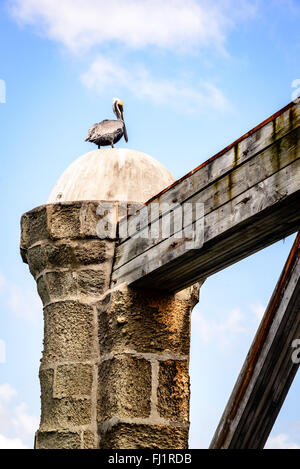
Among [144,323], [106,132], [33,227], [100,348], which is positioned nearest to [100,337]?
[100,348]

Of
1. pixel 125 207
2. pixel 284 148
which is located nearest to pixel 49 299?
pixel 125 207

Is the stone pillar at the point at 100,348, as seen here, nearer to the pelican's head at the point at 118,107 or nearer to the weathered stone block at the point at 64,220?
the weathered stone block at the point at 64,220

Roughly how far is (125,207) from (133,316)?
1.90 feet

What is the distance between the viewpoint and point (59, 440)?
13.4ft

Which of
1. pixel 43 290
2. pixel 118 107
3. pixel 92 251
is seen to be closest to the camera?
pixel 92 251

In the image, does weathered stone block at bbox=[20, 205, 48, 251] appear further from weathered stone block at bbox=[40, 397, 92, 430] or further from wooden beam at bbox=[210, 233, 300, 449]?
wooden beam at bbox=[210, 233, 300, 449]

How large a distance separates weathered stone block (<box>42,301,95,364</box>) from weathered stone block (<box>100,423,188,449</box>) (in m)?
0.43

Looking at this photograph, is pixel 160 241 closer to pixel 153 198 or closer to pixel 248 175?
pixel 153 198

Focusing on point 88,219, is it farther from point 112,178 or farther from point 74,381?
point 74,381

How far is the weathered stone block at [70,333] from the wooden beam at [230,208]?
244 mm

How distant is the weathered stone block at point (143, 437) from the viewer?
12.7ft

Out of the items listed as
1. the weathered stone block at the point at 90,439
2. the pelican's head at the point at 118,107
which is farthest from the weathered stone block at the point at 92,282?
the pelican's head at the point at 118,107

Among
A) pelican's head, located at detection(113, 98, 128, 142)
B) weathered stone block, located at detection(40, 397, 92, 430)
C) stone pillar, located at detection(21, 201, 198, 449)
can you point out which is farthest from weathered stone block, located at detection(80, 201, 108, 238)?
pelican's head, located at detection(113, 98, 128, 142)

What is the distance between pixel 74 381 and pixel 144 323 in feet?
1.43
